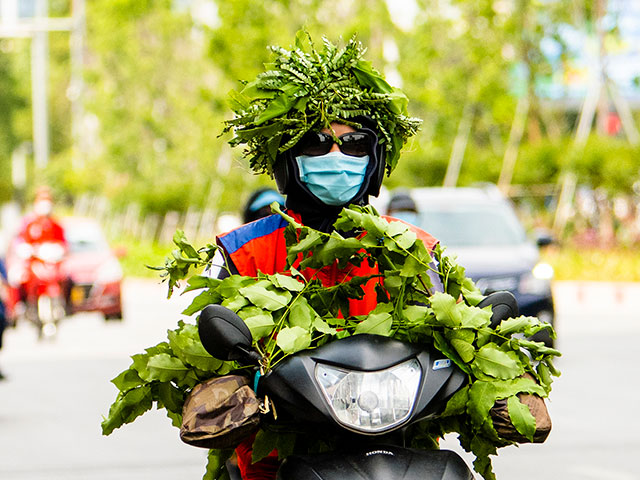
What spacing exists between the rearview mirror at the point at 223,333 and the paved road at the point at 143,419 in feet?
14.9

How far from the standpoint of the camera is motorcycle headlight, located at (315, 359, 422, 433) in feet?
10.2

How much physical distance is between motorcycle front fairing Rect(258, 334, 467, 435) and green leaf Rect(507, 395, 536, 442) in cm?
14

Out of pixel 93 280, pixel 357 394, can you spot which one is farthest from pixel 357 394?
pixel 93 280

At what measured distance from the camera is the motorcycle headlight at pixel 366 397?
3094 mm

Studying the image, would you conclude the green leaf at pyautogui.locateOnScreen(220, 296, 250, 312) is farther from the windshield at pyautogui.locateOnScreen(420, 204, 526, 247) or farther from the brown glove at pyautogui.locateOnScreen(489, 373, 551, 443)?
the windshield at pyautogui.locateOnScreen(420, 204, 526, 247)

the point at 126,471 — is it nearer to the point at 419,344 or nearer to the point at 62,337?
the point at 419,344

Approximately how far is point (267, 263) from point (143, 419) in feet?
21.6

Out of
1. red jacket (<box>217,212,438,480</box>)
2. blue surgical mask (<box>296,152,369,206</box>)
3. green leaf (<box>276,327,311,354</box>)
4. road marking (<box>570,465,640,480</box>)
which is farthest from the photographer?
road marking (<box>570,465,640,480</box>)

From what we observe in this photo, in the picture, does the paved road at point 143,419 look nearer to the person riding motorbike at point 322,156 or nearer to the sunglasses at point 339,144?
the person riding motorbike at point 322,156

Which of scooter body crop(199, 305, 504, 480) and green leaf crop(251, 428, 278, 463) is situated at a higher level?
scooter body crop(199, 305, 504, 480)

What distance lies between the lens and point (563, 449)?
27.3 ft

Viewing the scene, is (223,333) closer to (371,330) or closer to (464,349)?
(371,330)

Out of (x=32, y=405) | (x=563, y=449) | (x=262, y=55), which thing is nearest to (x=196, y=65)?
(x=262, y=55)

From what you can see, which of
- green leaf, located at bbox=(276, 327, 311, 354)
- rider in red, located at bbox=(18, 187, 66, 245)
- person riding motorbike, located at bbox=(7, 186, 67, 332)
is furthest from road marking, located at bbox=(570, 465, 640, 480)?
rider in red, located at bbox=(18, 187, 66, 245)
